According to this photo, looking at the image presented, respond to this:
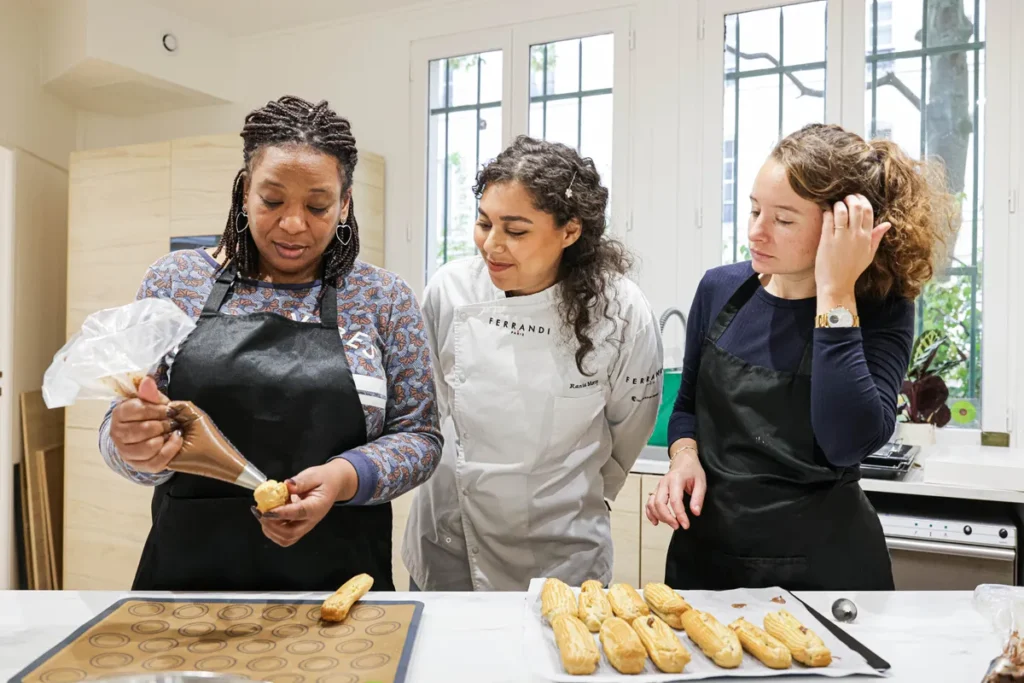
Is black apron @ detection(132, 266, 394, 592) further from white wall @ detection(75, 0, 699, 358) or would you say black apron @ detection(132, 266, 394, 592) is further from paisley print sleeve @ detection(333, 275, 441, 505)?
white wall @ detection(75, 0, 699, 358)

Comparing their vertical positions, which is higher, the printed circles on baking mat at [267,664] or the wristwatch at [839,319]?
the wristwatch at [839,319]

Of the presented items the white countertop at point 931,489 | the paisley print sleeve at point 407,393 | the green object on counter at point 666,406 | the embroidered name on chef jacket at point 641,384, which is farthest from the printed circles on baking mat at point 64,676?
the green object on counter at point 666,406

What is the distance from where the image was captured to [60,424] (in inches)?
162

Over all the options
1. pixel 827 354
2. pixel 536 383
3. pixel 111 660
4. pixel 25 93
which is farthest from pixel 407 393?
pixel 25 93

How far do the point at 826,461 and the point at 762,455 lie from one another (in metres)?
0.11

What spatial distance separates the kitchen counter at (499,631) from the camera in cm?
98

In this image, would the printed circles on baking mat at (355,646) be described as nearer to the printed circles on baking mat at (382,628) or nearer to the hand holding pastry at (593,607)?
the printed circles on baking mat at (382,628)

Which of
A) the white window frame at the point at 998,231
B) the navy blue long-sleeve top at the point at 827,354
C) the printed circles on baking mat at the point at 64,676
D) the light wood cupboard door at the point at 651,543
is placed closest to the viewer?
the printed circles on baking mat at the point at 64,676

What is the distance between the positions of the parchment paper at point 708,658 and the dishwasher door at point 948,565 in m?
1.41

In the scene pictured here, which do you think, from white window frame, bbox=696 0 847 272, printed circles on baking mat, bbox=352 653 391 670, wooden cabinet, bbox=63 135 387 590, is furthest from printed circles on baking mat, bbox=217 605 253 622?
wooden cabinet, bbox=63 135 387 590

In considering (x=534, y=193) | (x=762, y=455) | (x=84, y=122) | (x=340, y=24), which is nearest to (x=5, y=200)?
(x=84, y=122)

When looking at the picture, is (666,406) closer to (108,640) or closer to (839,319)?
(839,319)

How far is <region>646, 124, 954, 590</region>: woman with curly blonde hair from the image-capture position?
1.28 m

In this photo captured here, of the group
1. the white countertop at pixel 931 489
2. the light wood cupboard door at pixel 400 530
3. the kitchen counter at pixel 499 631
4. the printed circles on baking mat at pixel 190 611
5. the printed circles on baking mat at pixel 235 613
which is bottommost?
the light wood cupboard door at pixel 400 530
